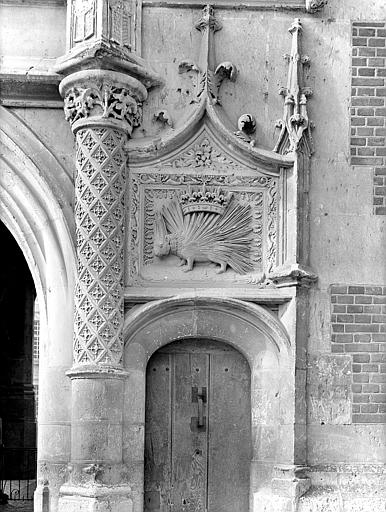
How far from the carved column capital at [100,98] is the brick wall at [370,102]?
1912mm

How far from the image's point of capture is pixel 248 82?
31.6ft

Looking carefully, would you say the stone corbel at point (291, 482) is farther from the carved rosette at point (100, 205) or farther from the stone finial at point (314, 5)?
the stone finial at point (314, 5)

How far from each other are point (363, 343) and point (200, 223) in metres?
1.71

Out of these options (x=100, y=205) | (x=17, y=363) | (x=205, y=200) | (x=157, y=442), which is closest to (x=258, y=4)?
(x=205, y=200)

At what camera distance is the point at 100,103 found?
928cm

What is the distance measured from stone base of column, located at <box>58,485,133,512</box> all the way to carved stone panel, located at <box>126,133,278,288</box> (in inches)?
67.9

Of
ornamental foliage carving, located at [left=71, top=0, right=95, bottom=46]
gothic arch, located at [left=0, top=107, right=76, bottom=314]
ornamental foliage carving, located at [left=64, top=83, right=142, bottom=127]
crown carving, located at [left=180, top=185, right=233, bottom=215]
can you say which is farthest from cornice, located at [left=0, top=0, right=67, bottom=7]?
crown carving, located at [left=180, top=185, right=233, bottom=215]

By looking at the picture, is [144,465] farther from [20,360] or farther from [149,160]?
[20,360]

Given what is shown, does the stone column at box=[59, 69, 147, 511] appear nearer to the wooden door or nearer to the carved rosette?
the carved rosette

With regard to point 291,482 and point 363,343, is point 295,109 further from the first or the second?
point 291,482

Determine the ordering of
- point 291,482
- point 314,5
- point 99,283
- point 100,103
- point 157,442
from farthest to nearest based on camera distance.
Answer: point 314,5 < point 157,442 < point 100,103 < point 99,283 < point 291,482

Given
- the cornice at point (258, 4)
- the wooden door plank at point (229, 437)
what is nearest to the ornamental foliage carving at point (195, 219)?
the wooden door plank at point (229, 437)

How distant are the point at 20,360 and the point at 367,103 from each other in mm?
7882

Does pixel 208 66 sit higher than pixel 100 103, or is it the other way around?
pixel 208 66
